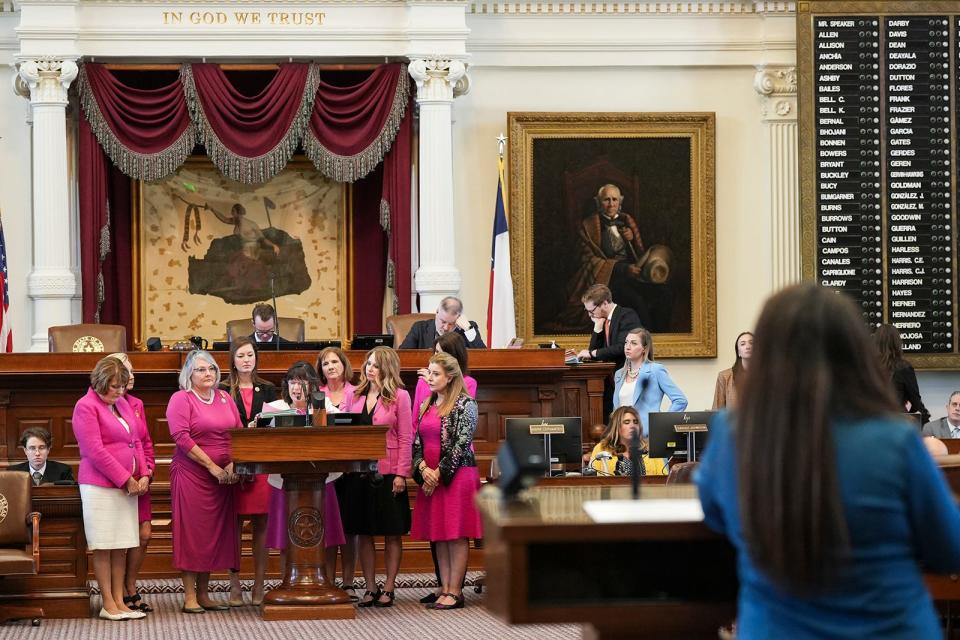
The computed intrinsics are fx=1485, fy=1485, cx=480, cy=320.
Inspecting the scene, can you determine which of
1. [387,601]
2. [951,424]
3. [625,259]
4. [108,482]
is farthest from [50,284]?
[951,424]

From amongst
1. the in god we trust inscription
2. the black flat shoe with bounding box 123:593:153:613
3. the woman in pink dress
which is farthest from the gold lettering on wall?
the black flat shoe with bounding box 123:593:153:613

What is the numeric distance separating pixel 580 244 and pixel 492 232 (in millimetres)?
871

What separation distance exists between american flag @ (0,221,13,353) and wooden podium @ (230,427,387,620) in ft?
17.4

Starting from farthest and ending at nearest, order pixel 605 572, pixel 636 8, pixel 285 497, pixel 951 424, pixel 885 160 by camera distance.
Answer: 1. pixel 636 8
2. pixel 885 160
3. pixel 951 424
4. pixel 285 497
5. pixel 605 572

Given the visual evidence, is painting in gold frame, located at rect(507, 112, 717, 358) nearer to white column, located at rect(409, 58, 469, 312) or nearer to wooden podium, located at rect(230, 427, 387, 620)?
white column, located at rect(409, 58, 469, 312)

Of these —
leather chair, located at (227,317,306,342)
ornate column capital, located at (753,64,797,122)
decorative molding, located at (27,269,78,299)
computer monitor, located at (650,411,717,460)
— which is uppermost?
ornate column capital, located at (753,64,797,122)

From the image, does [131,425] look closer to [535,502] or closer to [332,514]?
[332,514]

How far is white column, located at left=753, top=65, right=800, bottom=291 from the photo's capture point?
1444cm

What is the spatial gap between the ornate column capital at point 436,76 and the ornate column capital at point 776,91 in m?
2.97

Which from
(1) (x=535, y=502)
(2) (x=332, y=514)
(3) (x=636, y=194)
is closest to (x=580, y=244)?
(3) (x=636, y=194)

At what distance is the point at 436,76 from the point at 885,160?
4283 mm

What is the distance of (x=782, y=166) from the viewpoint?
47.6 ft

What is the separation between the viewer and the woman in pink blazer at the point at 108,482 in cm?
834

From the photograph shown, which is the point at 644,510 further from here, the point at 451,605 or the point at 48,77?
the point at 48,77
